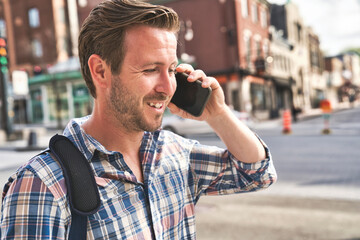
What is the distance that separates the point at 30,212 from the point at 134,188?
0.36m

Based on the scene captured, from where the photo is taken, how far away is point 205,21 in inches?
1190

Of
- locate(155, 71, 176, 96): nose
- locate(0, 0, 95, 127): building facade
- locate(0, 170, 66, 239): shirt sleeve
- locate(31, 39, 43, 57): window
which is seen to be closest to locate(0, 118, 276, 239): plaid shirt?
locate(0, 170, 66, 239): shirt sleeve

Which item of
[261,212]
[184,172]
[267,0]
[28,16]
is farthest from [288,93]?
[184,172]

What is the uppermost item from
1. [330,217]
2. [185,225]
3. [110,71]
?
[110,71]

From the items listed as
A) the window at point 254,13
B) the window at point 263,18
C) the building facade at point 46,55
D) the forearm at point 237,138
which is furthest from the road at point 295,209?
the window at point 263,18

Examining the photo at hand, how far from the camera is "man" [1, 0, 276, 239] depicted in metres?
1.04

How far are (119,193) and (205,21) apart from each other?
30.2 meters

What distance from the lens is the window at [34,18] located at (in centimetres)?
3503

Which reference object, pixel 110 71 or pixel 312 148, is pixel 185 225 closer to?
pixel 110 71

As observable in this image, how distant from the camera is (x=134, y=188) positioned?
128 centimetres

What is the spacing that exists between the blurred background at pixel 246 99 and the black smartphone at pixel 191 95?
5.8 inches

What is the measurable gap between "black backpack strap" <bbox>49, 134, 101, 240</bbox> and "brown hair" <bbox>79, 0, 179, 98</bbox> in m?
0.34

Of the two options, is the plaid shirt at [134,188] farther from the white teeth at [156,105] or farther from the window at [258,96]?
the window at [258,96]

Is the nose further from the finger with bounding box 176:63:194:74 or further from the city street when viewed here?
the city street
